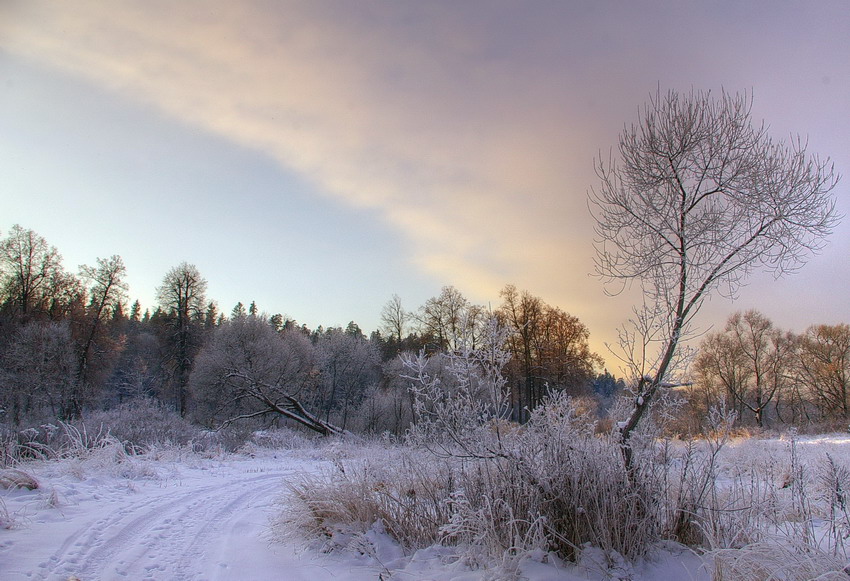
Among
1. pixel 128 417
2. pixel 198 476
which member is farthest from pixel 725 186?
pixel 128 417

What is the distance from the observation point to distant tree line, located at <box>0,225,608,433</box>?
2370 centimetres

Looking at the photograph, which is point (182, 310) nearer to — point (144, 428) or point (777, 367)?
point (144, 428)

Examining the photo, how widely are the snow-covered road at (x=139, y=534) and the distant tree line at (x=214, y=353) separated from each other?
10.4m

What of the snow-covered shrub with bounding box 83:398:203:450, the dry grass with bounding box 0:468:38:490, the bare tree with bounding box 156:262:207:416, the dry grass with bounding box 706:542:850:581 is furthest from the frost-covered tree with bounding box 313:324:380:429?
the dry grass with bounding box 706:542:850:581

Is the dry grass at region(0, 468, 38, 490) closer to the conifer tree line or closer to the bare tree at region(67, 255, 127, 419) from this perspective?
the conifer tree line

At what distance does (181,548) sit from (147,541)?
0.43 meters

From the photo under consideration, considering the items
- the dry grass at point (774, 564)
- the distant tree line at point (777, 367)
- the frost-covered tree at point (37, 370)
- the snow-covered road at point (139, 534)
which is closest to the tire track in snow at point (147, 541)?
the snow-covered road at point (139, 534)

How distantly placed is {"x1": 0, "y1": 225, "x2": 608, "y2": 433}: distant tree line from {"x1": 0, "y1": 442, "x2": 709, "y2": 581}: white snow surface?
426 inches

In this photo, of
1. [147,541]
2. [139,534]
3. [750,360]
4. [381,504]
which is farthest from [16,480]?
[750,360]

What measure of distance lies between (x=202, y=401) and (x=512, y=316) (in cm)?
2348

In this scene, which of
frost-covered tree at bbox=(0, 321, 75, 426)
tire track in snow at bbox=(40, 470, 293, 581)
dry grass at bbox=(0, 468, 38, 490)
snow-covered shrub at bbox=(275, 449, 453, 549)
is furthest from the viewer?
frost-covered tree at bbox=(0, 321, 75, 426)

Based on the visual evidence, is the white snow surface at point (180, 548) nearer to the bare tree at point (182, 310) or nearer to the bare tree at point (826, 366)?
the bare tree at point (182, 310)

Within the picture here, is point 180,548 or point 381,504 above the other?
point 381,504

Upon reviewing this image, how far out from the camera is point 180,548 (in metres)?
4.80
